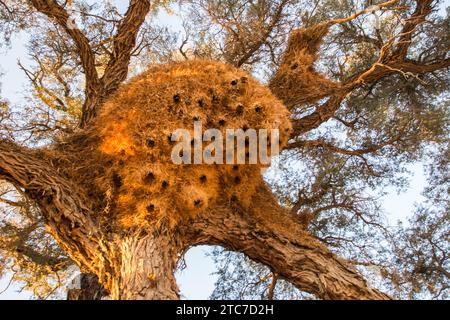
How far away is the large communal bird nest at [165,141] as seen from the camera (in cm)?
575

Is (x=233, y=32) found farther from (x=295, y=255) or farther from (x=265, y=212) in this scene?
(x=295, y=255)

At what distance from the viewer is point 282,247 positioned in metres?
6.04

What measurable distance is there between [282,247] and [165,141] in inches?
73.1

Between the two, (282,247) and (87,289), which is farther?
(87,289)

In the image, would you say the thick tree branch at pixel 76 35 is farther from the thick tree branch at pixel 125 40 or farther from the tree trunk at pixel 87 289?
the tree trunk at pixel 87 289

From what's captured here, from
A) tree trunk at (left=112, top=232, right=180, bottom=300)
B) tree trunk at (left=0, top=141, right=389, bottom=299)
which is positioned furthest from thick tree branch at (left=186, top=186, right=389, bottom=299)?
tree trunk at (left=112, top=232, right=180, bottom=300)

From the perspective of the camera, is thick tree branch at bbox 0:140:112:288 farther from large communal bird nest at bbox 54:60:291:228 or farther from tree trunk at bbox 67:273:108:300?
tree trunk at bbox 67:273:108:300

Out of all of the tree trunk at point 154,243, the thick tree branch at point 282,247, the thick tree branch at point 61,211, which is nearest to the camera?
the tree trunk at point 154,243

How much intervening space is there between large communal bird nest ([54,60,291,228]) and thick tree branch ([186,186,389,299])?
0.75ft

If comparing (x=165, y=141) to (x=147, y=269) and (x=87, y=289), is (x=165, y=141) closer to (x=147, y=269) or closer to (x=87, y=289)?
(x=147, y=269)

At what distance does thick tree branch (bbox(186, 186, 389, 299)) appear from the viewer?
5.61 m

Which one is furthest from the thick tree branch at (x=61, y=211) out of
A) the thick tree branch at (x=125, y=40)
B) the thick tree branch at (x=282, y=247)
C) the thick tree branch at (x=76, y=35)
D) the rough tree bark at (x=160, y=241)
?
the thick tree branch at (x=125, y=40)

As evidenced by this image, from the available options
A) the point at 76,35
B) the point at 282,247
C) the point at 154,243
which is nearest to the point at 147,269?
the point at 154,243

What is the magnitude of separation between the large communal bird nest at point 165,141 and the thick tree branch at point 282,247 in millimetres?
228
